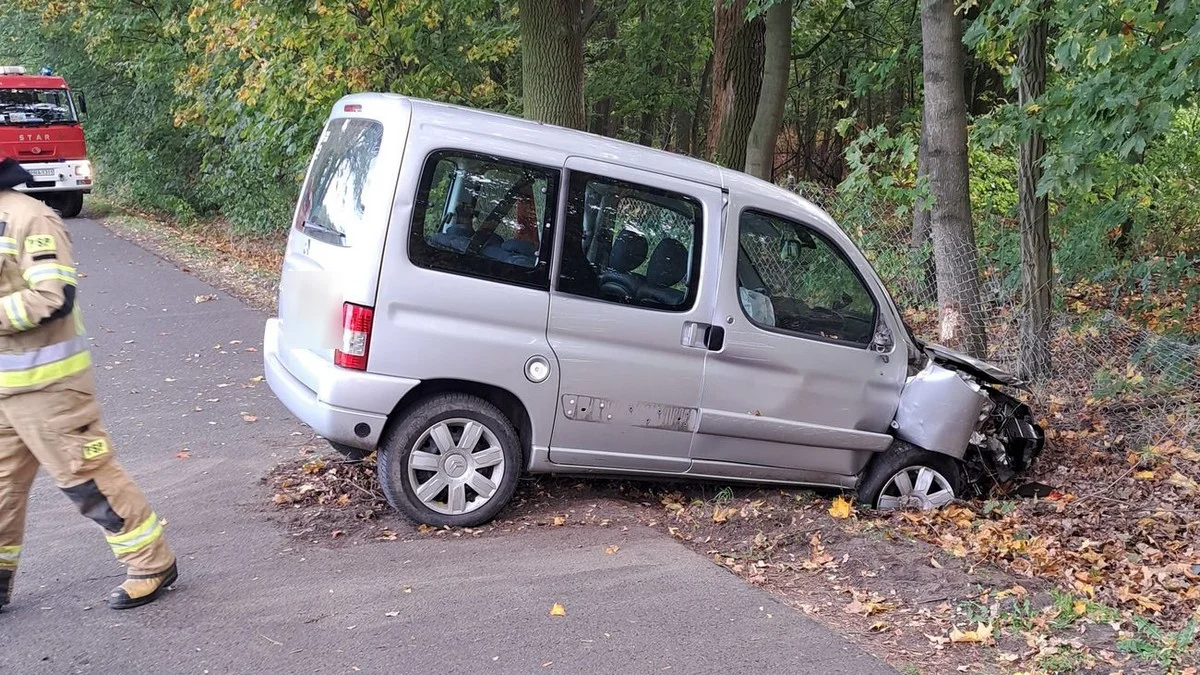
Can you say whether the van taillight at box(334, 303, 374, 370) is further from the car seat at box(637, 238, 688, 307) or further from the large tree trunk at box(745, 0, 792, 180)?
the large tree trunk at box(745, 0, 792, 180)

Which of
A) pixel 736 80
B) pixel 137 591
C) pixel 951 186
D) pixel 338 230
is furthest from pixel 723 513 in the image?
pixel 736 80

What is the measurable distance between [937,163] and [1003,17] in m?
1.20

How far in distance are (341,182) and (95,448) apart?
74.1 inches

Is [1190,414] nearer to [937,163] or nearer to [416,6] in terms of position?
[937,163]

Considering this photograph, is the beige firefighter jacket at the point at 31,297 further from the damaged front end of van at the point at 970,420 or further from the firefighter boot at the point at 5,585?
the damaged front end of van at the point at 970,420

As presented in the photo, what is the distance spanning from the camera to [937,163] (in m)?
8.41

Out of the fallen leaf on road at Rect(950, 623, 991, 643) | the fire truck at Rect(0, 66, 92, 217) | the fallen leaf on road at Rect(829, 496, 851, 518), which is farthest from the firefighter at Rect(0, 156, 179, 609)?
the fire truck at Rect(0, 66, 92, 217)

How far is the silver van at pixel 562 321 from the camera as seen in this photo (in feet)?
16.5

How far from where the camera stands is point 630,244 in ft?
18.0

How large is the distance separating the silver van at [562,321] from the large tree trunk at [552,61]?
5155 mm

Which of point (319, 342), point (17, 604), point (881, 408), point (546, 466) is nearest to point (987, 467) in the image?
point (881, 408)

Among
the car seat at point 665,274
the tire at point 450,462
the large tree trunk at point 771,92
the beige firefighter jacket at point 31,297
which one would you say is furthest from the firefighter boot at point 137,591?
the large tree trunk at point 771,92

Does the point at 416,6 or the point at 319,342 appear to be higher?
the point at 416,6

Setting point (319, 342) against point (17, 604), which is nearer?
point (17, 604)
